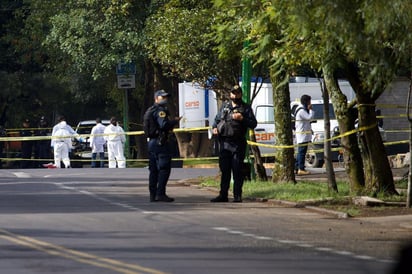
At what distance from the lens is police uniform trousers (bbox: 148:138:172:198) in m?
18.5

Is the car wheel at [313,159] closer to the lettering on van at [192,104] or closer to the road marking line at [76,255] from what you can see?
the lettering on van at [192,104]

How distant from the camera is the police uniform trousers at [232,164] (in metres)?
18.5

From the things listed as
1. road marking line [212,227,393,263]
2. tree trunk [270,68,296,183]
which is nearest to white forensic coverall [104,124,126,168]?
tree trunk [270,68,296,183]

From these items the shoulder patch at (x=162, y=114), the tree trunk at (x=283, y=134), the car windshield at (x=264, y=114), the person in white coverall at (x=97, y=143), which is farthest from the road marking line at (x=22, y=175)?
the car windshield at (x=264, y=114)

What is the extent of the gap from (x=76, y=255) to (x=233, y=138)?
7504 mm

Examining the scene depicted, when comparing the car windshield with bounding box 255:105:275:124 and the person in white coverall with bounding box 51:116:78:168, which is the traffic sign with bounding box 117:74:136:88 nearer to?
the person in white coverall with bounding box 51:116:78:168

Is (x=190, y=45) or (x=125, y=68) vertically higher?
(x=125, y=68)

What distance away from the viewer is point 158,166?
18734 mm

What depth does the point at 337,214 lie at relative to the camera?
15.9 metres

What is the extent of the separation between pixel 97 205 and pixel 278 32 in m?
4.79

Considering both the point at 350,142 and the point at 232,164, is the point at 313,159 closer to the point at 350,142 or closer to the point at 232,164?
the point at 350,142

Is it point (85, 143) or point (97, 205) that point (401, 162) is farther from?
point (85, 143)

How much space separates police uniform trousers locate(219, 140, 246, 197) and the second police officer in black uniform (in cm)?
91

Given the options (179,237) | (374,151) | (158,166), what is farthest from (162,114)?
(179,237)
